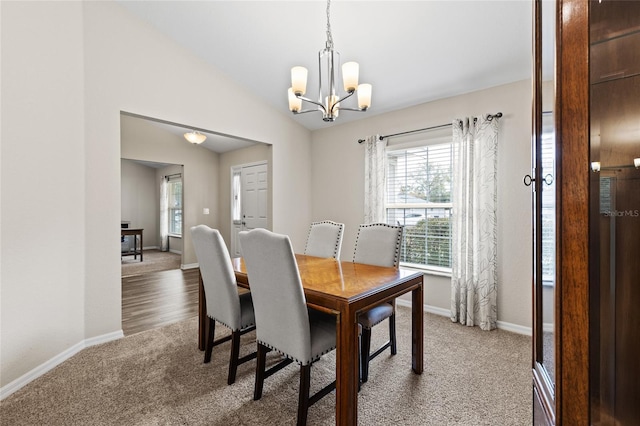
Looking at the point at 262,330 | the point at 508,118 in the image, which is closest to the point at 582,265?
the point at 262,330

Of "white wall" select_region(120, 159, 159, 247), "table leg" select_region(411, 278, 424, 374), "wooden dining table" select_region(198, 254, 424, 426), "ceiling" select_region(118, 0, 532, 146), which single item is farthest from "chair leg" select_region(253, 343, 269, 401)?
"white wall" select_region(120, 159, 159, 247)

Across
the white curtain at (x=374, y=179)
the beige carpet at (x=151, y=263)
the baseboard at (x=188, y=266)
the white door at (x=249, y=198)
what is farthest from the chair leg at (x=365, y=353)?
the beige carpet at (x=151, y=263)

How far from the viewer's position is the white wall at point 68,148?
2.02 meters

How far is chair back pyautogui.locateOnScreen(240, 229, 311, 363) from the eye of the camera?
4.99 ft

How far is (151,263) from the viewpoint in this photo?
21.0ft

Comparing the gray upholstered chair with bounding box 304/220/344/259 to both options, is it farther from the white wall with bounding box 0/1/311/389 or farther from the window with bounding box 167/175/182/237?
the window with bounding box 167/175/182/237

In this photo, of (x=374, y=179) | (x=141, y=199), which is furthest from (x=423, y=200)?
(x=141, y=199)

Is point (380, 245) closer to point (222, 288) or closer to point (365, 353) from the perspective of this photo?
point (365, 353)

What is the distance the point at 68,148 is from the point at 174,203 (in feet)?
19.1

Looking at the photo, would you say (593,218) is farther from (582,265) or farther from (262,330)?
(262,330)

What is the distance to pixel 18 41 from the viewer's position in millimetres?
2051

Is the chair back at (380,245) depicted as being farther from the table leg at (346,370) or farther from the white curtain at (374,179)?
the table leg at (346,370)

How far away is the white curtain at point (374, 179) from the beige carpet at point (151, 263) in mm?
4358

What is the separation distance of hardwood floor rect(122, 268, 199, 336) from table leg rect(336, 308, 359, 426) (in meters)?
2.37
